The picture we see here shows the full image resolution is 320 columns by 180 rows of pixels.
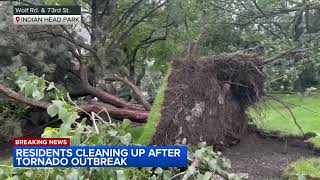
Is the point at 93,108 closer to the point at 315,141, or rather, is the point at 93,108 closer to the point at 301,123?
the point at 315,141

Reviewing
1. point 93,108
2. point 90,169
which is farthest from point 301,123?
point 90,169

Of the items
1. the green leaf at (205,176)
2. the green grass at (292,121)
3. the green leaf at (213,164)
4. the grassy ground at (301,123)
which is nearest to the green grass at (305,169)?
the grassy ground at (301,123)

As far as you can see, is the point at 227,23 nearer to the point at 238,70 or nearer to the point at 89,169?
the point at 238,70

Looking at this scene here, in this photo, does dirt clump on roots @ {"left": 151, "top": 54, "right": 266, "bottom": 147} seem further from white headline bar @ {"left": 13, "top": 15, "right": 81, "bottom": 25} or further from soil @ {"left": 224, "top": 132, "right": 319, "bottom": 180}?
white headline bar @ {"left": 13, "top": 15, "right": 81, "bottom": 25}

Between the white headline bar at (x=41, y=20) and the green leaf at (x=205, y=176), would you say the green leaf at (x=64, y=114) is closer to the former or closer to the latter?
the green leaf at (x=205, y=176)

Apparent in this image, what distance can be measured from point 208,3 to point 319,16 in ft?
10.3

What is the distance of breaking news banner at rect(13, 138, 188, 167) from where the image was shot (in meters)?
2.77

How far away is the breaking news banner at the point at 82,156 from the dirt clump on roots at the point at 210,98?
1.88m

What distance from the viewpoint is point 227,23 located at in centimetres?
880

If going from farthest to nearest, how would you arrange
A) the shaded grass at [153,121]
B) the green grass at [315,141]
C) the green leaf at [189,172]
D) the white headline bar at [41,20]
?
the white headline bar at [41,20] < the green grass at [315,141] < the shaded grass at [153,121] < the green leaf at [189,172]

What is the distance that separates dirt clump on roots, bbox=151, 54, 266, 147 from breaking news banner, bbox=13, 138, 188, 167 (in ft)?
6.15

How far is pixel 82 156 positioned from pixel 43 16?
5.85 m

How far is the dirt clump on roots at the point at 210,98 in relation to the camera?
16.7 ft

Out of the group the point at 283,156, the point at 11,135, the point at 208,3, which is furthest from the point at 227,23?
the point at 11,135
